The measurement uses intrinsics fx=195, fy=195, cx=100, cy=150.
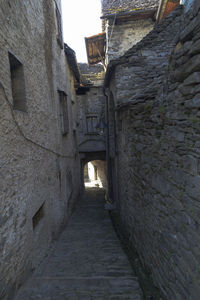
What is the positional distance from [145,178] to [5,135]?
265cm

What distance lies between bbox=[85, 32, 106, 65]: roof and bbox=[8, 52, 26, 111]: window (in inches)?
299

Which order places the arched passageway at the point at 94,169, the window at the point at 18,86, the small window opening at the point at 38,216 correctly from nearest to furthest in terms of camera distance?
the window at the point at 18,86
the small window opening at the point at 38,216
the arched passageway at the point at 94,169

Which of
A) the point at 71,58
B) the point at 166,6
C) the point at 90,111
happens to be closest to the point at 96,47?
the point at 71,58

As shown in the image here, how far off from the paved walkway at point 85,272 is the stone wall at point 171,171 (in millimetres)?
553

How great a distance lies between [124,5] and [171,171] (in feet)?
31.3

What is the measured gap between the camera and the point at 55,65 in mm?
6965

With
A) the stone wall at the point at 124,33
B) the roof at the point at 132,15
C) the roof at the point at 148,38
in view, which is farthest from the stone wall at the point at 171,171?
the roof at the point at 132,15

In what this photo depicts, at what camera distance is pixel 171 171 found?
8.92 feet

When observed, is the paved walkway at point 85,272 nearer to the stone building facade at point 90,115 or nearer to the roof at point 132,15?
the stone building facade at point 90,115

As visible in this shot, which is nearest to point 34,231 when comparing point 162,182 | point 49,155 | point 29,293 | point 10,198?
point 29,293

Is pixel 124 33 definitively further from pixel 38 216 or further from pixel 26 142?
pixel 38 216

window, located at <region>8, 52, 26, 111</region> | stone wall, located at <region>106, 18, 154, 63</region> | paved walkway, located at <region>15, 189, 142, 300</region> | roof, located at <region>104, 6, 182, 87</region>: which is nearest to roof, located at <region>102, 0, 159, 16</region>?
stone wall, located at <region>106, 18, 154, 63</region>

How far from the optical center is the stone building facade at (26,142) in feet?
9.95

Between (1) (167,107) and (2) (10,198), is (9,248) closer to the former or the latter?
(2) (10,198)
